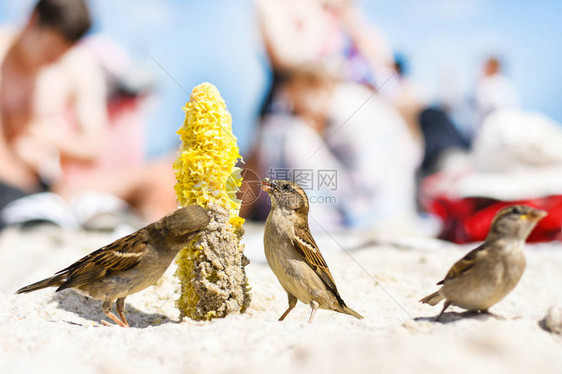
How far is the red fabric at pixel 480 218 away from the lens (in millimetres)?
8586

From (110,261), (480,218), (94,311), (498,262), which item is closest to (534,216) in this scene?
(498,262)

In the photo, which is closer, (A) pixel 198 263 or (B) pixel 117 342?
(B) pixel 117 342

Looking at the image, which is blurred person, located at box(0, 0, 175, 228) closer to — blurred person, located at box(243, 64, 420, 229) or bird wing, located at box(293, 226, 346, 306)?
blurred person, located at box(243, 64, 420, 229)

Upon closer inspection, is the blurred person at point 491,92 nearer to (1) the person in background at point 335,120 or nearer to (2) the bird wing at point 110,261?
(1) the person in background at point 335,120

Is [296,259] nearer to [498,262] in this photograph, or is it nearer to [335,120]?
[498,262]

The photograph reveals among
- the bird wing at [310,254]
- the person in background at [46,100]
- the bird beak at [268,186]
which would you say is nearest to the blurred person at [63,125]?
the person in background at [46,100]

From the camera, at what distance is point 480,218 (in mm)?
8633

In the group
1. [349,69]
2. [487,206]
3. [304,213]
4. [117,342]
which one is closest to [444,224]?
[487,206]

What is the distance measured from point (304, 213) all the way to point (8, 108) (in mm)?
9238

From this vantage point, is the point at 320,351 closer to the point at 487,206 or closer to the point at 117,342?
the point at 117,342

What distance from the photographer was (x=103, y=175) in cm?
1128

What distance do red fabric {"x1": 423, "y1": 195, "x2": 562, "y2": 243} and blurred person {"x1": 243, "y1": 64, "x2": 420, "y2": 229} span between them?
9.19 feet

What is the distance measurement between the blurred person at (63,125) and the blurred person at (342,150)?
8.66ft

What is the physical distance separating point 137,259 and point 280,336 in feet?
4.05
